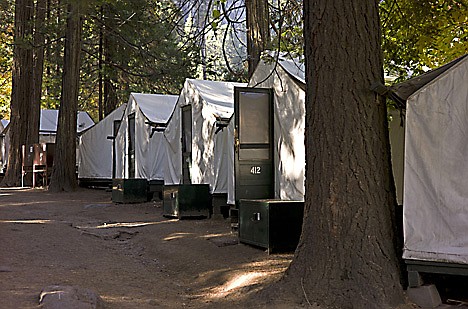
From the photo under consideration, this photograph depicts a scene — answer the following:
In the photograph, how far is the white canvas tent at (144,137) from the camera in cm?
1528

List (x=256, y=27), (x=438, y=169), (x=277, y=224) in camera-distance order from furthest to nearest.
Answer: (x=256, y=27)
(x=277, y=224)
(x=438, y=169)

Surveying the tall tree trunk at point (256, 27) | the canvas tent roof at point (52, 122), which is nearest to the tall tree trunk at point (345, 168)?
the tall tree trunk at point (256, 27)

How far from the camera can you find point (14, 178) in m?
20.5

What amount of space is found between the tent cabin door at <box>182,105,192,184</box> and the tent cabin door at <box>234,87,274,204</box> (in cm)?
346

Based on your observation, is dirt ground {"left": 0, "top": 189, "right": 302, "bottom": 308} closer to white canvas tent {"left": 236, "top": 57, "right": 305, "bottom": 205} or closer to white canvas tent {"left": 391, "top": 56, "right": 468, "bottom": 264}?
white canvas tent {"left": 236, "top": 57, "right": 305, "bottom": 205}

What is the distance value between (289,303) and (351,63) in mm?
2220

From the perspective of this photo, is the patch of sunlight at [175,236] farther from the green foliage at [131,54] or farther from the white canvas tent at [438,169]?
the green foliage at [131,54]

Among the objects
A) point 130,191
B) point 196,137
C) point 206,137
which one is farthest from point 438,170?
point 130,191

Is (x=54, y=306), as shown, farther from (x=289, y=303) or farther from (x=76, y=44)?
(x=76, y=44)

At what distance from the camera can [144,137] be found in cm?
1590

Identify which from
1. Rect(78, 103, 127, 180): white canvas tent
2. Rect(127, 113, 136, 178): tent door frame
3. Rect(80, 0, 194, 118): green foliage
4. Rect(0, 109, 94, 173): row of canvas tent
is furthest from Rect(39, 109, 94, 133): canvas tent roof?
Rect(127, 113, 136, 178): tent door frame

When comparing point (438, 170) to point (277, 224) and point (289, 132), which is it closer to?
point (277, 224)

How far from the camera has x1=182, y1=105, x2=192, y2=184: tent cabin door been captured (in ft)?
43.3

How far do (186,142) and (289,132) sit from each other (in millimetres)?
4374
